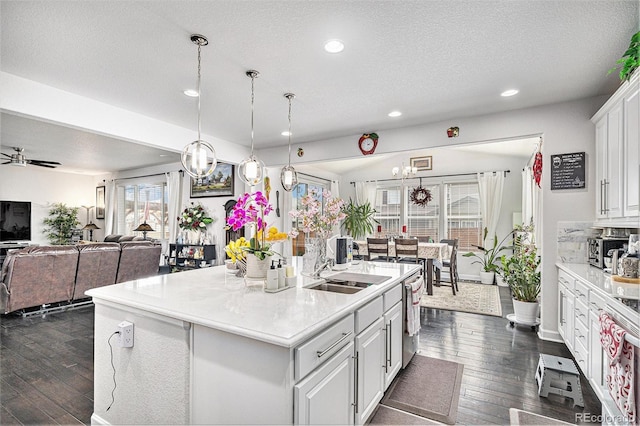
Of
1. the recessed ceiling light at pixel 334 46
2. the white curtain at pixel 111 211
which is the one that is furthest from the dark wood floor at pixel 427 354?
the white curtain at pixel 111 211

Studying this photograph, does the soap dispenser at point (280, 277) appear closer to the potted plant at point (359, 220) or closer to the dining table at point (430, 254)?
the dining table at point (430, 254)

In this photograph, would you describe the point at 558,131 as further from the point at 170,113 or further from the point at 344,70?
the point at 170,113

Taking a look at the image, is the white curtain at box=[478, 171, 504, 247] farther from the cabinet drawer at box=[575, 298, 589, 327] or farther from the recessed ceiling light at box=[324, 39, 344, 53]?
the recessed ceiling light at box=[324, 39, 344, 53]

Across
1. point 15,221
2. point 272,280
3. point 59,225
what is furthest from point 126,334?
point 59,225

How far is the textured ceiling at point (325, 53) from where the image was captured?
196cm

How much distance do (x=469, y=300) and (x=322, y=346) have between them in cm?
429

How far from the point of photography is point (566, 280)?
2984 mm

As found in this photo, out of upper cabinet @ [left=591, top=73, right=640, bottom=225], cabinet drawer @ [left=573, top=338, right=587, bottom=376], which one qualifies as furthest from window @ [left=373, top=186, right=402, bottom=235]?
cabinet drawer @ [left=573, top=338, right=587, bottom=376]

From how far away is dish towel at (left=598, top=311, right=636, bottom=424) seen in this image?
1.54 meters

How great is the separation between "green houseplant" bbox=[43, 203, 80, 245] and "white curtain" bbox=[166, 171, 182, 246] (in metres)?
3.39

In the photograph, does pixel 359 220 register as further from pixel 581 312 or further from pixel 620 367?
pixel 620 367

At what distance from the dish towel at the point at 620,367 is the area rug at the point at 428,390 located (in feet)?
2.95

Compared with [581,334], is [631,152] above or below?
above

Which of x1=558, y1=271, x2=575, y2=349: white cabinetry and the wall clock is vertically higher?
the wall clock
